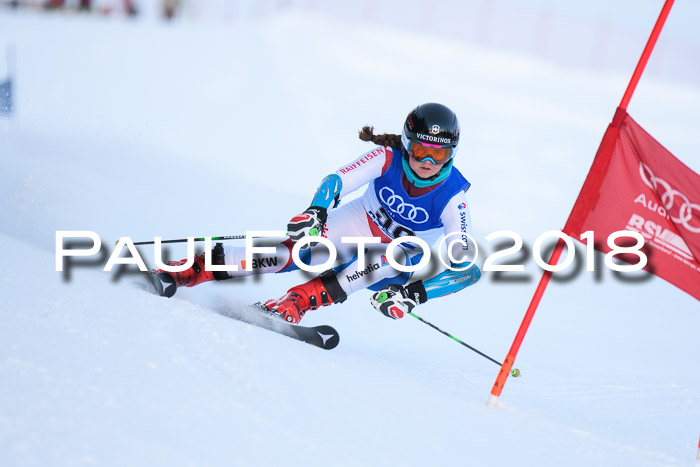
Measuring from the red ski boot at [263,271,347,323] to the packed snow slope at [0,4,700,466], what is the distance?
293 mm

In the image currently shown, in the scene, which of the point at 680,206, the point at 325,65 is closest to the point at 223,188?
the point at 680,206

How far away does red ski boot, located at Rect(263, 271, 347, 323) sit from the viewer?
14.4 feet

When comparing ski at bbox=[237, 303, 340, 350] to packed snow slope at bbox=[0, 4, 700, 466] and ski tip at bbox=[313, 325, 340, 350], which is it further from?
packed snow slope at bbox=[0, 4, 700, 466]

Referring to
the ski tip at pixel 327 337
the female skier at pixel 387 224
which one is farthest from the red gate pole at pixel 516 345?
the ski tip at pixel 327 337

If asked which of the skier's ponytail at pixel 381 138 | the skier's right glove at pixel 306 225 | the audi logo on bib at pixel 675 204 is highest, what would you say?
the audi logo on bib at pixel 675 204

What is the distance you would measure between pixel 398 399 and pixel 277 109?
1182 cm

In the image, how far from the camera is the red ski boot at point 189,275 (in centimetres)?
407

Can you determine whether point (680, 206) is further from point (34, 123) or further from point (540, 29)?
point (540, 29)

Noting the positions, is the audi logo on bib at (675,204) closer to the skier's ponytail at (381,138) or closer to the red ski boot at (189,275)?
the skier's ponytail at (381,138)

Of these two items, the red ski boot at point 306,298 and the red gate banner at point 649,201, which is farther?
the red ski boot at point 306,298

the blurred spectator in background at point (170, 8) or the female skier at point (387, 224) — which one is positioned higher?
the female skier at point (387, 224)

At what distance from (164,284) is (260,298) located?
4.89ft

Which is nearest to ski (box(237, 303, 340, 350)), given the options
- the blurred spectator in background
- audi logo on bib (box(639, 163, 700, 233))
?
audi logo on bib (box(639, 163, 700, 233))

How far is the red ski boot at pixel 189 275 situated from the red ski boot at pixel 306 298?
352 mm
